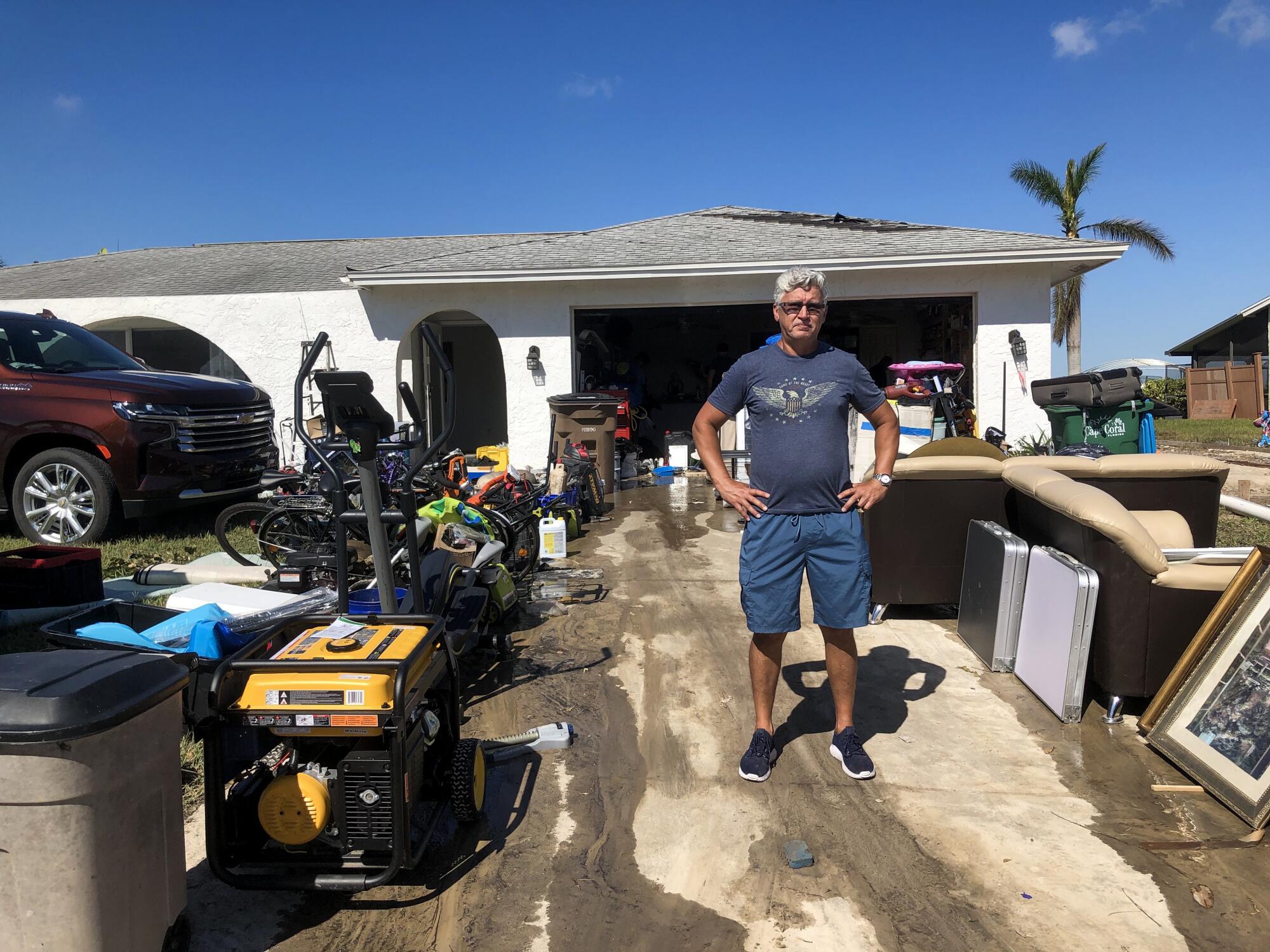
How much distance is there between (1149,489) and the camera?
429cm

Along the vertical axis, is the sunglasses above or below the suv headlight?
above

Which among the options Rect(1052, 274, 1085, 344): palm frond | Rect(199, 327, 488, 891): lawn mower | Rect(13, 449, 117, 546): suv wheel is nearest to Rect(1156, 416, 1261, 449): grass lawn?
Rect(1052, 274, 1085, 344): palm frond

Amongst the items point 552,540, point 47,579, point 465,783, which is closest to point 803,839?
point 465,783

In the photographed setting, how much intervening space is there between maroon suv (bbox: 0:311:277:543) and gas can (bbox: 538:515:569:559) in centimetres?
288

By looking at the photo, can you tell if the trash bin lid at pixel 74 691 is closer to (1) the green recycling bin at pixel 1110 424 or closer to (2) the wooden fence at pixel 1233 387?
(1) the green recycling bin at pixel 1110 424

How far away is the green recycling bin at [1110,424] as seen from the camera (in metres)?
6.90

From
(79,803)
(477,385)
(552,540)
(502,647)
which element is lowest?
(502,647)

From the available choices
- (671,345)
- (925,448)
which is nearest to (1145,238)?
(671,345)

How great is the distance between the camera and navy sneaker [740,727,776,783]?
10.3 ft

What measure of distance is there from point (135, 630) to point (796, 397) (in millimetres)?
3464

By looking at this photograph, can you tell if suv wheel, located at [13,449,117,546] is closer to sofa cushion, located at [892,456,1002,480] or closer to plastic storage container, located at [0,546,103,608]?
plastic storage container, located at [0,546,103,608]

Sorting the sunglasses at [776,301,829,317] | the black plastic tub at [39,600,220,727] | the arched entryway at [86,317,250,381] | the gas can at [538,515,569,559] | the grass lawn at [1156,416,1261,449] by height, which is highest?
the arched entryway at [86,317,250,381]

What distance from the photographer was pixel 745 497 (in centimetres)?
310

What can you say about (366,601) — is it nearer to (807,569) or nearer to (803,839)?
(807,569)
